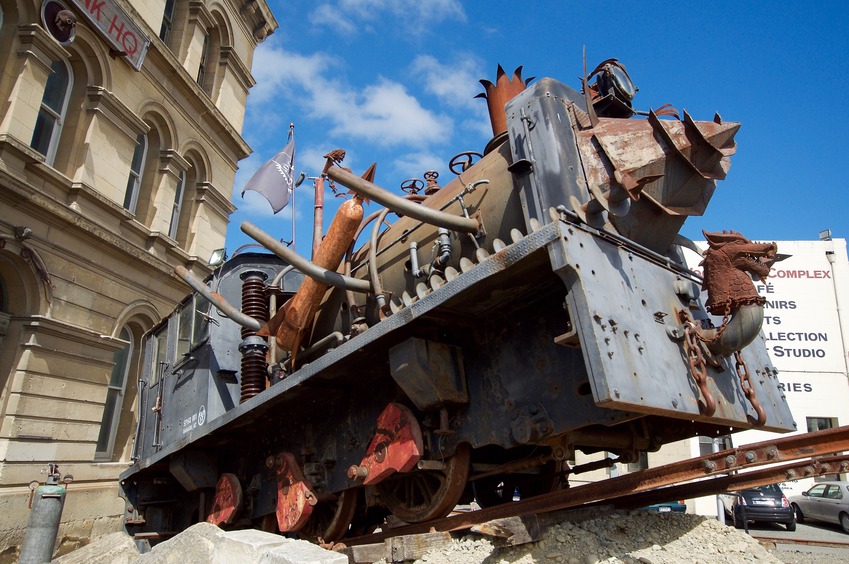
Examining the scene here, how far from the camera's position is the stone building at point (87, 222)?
9578 mm

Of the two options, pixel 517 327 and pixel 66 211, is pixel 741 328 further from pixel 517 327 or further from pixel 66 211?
pixel 66 211

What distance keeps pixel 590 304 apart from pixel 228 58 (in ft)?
51.8

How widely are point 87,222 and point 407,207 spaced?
928 centimetres

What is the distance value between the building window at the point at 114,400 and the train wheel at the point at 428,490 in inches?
355

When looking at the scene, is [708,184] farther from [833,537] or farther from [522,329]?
[833,537]

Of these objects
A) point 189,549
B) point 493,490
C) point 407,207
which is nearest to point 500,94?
point 407,207

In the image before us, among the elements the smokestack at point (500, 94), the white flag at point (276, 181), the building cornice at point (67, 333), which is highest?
the white flag at point (276, 181)

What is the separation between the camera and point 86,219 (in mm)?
10633

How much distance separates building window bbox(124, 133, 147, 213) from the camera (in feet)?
41.4

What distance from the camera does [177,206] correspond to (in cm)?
1427

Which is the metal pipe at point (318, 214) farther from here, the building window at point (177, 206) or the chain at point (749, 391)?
the building window at point (177, 206)

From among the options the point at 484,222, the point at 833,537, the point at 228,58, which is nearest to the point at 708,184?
the point at 484,222

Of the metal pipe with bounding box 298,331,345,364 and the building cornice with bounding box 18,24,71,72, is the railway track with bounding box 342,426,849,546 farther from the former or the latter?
the building cornice with bounding box 18,24,71,72

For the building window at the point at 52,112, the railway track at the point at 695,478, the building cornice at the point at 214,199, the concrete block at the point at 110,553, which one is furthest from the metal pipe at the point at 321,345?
the building cornice at the point at 214,199
